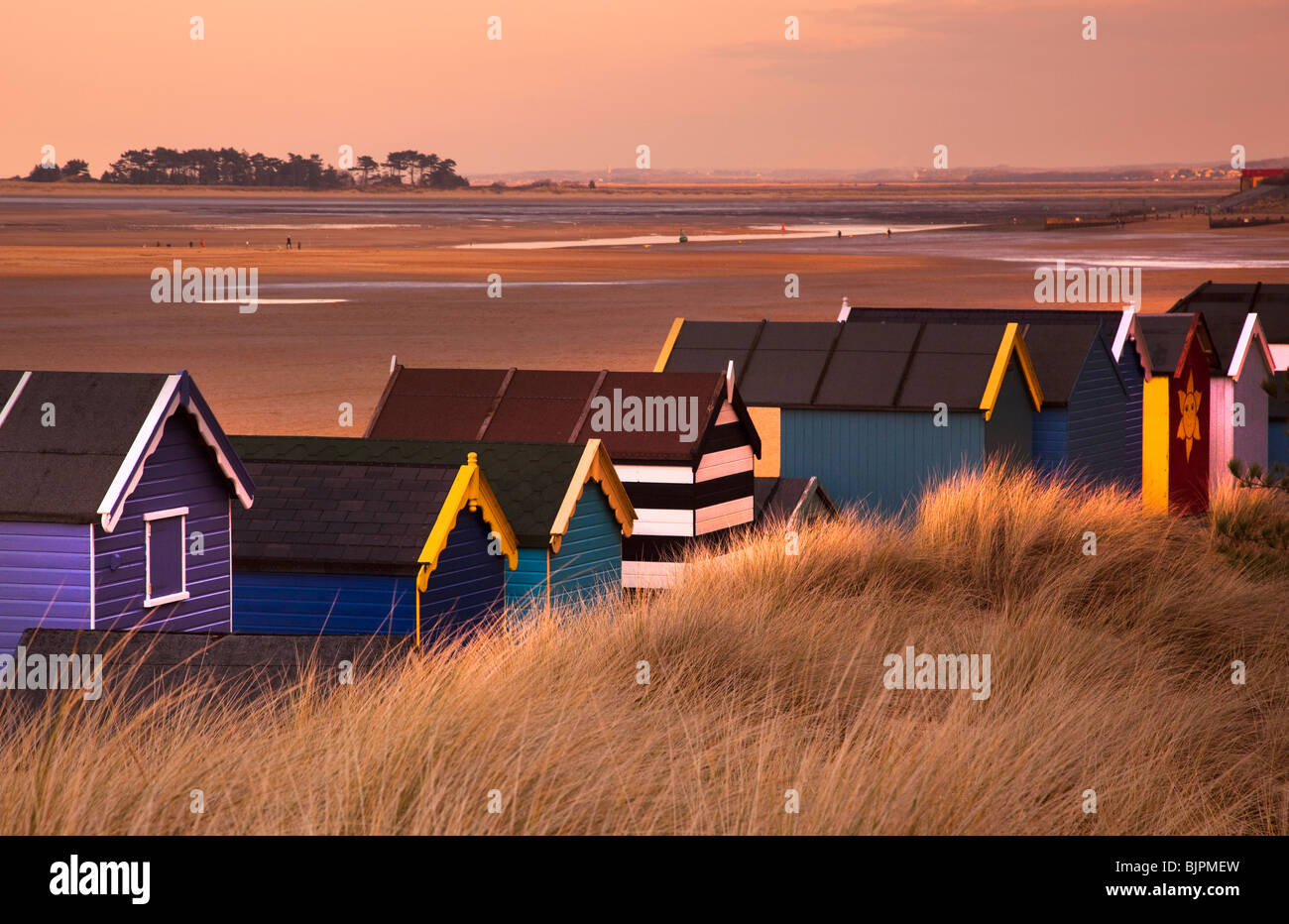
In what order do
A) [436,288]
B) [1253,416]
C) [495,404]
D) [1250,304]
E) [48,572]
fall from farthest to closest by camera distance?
[436,288]
[1250,304]
[1253,416]
[495,404]
[48,572]

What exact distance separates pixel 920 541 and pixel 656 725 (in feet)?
19.9

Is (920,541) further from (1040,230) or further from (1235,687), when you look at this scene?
(1040,230)

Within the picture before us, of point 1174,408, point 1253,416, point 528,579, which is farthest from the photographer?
point 1253,416

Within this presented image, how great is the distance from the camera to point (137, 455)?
9.67 m

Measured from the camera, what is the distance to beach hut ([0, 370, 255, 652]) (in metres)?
9.59

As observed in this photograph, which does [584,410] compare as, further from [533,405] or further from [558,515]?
[558,515]

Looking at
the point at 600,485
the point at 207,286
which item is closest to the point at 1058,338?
the point at 600,485

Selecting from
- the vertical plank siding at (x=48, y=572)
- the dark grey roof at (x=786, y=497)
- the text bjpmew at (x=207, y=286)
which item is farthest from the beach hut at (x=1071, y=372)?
the text bjpmew at (x=207, y=286)

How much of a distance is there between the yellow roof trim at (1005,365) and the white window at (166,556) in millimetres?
8858

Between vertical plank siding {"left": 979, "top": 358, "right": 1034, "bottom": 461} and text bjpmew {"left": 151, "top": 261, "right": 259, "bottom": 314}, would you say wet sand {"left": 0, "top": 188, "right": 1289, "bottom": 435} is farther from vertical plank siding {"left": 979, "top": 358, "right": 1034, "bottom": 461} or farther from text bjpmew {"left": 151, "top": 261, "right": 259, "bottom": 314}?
vertical plank siding {"left": 979, "top": 358, "right": 1034, "bottom": 461}

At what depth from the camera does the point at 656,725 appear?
746 cm

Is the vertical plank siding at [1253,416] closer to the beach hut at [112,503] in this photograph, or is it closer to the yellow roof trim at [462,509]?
the yellow roof trim at [462,509]

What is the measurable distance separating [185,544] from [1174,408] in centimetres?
1425

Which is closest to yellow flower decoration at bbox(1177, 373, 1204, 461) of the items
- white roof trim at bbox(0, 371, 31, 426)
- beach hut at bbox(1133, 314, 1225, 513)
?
beach hut at bbox(1133, 314, 1225, 513)
